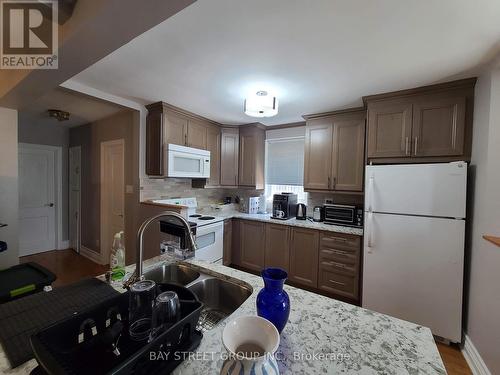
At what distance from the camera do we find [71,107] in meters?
2.90

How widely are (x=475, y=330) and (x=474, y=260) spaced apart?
0.55 meters

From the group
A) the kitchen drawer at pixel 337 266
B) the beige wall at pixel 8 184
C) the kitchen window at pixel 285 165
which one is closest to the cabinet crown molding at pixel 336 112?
the kitchen window at pixel 285 165

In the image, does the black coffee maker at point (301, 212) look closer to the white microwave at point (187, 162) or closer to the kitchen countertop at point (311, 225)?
the kitchen countertop at point (311, 225)

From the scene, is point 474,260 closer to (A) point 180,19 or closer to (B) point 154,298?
(B) point 154,298

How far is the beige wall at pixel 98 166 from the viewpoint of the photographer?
2836 millimetres

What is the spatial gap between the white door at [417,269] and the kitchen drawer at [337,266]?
8.8 inches

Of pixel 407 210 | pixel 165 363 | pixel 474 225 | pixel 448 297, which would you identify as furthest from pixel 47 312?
pixel 474 225

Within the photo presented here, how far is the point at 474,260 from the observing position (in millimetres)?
1811

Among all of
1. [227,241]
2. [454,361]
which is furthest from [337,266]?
[227,241]

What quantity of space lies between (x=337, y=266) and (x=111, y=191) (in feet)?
11.2

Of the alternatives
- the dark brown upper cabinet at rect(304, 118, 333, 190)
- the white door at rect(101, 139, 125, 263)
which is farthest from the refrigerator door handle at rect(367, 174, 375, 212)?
the white door at rect(101, 139, 125, 263)

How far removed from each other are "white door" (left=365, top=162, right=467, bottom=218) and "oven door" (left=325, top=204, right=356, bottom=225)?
557 mm

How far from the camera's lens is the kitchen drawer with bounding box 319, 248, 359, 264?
2457 mm

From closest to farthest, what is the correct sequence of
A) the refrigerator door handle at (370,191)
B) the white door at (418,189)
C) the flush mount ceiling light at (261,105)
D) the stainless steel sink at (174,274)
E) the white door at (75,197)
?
the stainless steel sink at (174,274), the white door at (418,189), the flush mount ceiling light at (261,105), the refrigerator door handle at (370,191), the white door at (75,197)
